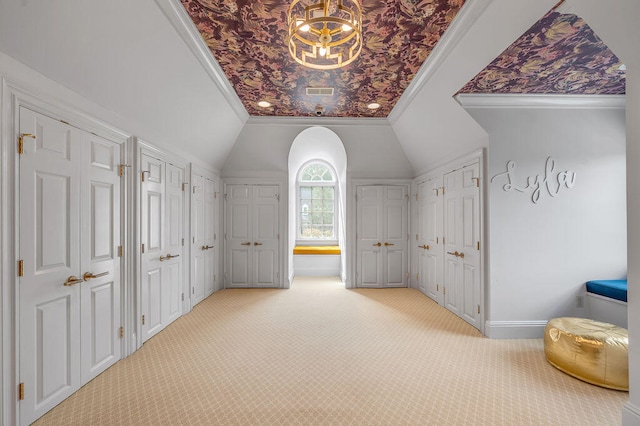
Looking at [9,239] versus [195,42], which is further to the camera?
[195,42]

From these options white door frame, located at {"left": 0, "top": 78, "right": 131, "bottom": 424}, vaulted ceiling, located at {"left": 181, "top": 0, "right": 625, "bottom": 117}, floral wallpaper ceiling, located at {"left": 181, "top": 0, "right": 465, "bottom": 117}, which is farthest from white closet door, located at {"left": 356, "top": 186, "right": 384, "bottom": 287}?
white door frame, located at {"left": 0, "top": 78, "right": 131, "bottom": 424}

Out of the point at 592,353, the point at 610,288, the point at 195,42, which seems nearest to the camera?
the point at 592,353

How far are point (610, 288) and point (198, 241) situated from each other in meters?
5.28

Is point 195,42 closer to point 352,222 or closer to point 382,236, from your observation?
point 352,222

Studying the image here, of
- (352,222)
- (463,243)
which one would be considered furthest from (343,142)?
(463,243)

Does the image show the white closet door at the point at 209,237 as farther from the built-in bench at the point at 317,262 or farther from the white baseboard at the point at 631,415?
the white baseboard at the point at 631,415

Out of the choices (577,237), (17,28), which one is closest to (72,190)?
(17,28)

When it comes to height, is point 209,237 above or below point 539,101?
below

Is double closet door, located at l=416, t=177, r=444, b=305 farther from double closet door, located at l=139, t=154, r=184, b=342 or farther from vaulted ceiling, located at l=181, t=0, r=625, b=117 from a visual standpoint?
double closet door, located at l=139, t=154, r=184, b=342

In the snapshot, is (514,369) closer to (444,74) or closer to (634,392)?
(634,392)

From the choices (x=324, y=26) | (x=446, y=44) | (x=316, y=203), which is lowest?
(x=316, y=203)

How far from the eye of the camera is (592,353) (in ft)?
8.08

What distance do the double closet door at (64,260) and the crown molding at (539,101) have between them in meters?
3.76

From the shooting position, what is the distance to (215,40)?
2803 mm
